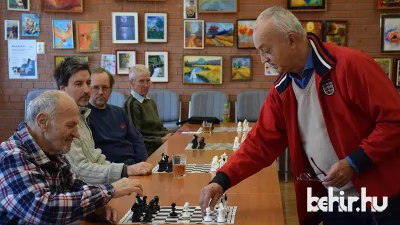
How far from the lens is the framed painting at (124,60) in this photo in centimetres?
762

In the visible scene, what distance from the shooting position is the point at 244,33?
7527mm

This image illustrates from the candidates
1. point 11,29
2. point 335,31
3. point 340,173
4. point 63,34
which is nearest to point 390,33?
point 335,31

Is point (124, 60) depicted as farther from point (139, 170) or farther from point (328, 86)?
point (328, 86)

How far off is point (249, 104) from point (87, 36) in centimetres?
264

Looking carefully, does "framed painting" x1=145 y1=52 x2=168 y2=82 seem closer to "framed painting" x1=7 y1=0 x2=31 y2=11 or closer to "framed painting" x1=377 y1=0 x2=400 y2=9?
"framed painting" x1=7 y1=0 x2=31 y2=11

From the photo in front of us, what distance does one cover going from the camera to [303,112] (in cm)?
210

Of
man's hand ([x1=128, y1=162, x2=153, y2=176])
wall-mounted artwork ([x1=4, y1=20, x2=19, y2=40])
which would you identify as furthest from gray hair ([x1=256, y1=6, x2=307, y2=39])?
wall-mounted artwork ([x1=4, y1=20, x2=19, y2=40])

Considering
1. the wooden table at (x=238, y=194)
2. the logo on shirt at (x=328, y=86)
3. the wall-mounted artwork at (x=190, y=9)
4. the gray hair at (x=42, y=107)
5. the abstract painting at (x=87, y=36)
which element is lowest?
the wooden table at (x=238, y=194)

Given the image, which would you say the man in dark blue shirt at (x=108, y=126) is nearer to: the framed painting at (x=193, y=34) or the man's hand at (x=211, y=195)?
the man's hand at (x=211, y=195)

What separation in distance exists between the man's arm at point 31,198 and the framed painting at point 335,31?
20.3 ft

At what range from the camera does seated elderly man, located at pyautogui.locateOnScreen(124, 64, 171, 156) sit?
5.01 metres

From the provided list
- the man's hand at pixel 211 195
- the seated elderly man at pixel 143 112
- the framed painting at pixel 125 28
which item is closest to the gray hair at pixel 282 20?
the man's hand at pixel 211 195

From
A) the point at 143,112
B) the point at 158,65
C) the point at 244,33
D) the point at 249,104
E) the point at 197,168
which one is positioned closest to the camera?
the point at 197,168

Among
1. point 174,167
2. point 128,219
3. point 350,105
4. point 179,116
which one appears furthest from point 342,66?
point 179,116
